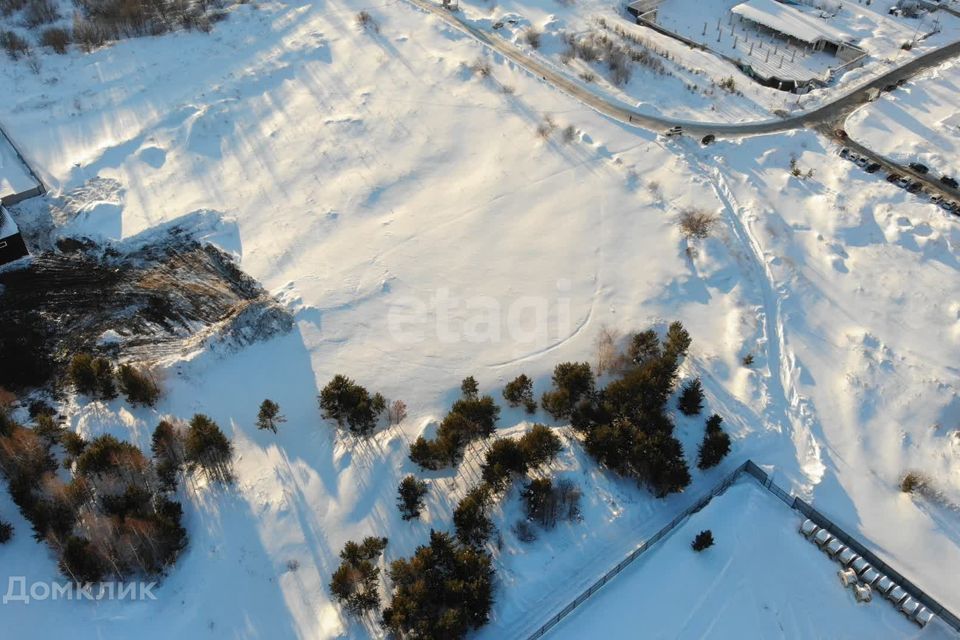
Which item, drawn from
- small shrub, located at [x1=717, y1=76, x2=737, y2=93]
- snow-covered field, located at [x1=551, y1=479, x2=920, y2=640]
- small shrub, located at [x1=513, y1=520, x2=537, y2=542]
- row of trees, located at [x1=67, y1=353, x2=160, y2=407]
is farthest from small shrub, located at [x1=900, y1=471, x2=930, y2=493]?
row of trees, located at [x1=67, y1=353, x2=160, y2=407]

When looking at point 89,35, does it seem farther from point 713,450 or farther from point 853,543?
point 853,543

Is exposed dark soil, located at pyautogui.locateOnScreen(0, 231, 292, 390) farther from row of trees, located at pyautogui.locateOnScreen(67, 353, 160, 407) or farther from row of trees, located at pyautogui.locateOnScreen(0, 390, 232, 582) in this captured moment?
row of trees, located at pyautogui.locateOnScreen(0, 390, 232, 582)

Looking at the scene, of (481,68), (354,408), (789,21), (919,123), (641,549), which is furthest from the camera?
(789,21)

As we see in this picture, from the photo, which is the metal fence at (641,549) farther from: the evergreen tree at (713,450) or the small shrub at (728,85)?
the small shrub at (728,85)

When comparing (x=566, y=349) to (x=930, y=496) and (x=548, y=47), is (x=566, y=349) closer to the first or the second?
(x=930, y=496)

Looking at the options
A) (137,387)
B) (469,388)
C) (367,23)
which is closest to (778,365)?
(469,388)

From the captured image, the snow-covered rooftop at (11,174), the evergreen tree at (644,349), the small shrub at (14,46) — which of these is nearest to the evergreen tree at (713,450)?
the evergreen tree at (644,349)
